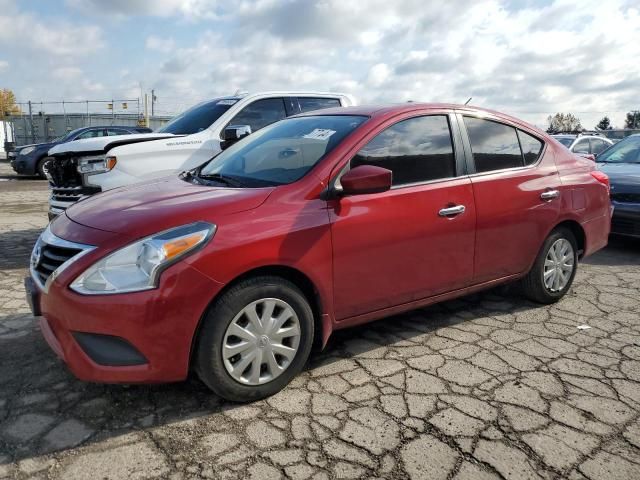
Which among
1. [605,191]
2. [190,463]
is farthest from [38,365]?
[605,191]

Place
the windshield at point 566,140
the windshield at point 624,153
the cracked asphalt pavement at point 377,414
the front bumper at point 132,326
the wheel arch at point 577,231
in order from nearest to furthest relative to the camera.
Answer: the cracked asphalt pavement at point 377,414 → the front bumper at point 132,326 → the wheel arch at point 577,231 → the windshield at point 624,153 → the windshield at point 566,140

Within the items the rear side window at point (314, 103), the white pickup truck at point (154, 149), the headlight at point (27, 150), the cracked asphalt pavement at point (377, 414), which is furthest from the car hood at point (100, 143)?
the headlight at point (27, 150)

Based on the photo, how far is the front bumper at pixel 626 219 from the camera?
6379 mm

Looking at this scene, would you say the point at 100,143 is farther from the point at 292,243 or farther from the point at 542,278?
the point at 542,278

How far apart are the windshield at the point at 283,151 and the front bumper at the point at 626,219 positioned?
4562mm

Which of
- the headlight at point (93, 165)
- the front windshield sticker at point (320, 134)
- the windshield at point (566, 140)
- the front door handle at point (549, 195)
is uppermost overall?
the windshield at point (566, 140)

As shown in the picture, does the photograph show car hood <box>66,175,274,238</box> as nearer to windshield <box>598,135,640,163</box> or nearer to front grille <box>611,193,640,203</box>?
front grille <box>611,193,640,203</box>

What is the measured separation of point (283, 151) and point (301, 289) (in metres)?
1.02

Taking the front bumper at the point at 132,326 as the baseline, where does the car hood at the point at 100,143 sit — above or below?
above

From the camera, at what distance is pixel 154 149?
584 centimetres

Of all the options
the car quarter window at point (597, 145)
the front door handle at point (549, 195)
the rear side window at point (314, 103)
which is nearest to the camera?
the front door handle at point (549, 195)

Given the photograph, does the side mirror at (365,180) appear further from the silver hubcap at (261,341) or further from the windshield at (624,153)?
the windshield at (624,153)

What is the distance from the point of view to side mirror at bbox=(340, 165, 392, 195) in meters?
3.01

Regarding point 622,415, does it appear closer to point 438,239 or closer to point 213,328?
point 438,239
